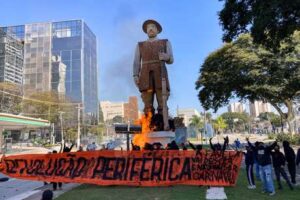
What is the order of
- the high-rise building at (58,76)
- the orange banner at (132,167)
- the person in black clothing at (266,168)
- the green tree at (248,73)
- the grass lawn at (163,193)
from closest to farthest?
the grass lawn at (163,193), the person in black clothing at (266,168), the orange banner at (132,167), the green tree at (248,73), the high-rise building at (58,76)

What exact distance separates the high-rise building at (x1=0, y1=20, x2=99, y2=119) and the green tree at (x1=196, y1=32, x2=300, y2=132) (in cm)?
5923

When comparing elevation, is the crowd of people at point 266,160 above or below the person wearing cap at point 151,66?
below

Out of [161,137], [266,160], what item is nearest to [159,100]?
[161,137]

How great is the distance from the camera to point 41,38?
320 feet

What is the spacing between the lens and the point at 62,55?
10212 cm

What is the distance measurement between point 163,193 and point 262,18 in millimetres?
6473

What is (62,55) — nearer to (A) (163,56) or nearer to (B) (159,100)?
(B) (159,100)

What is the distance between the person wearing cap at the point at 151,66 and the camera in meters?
15.3

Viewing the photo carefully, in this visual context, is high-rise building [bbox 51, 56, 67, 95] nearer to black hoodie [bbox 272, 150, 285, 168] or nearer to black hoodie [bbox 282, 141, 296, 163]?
black hoodie [bbox 282, 141, 296, 163]

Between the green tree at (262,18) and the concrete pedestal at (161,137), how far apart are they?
15.0ft

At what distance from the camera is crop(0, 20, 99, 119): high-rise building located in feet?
303

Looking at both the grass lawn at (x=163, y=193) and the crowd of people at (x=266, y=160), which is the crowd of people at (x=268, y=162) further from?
the grass lawn at (x=163, y=193)

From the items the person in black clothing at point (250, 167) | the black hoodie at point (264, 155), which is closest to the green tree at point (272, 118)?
the person in black clothing at point (250, 167)

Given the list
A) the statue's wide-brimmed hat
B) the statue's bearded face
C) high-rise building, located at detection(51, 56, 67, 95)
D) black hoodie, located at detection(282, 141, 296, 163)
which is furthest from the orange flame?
high-rise building, located at detection(51, 56, 67, 95)
